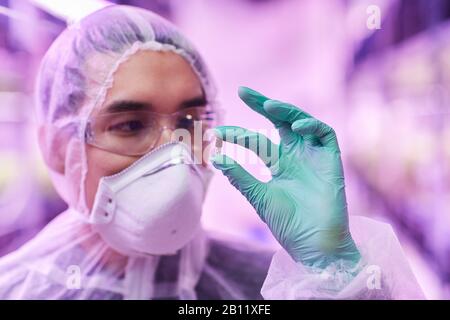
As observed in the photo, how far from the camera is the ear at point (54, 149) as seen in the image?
4.11ft

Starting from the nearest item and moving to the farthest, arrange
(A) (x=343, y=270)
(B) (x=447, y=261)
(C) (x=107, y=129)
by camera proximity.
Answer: (A) (x=343, y=270) < (C) (x=107, y=129) < (B) (x=447, y=261)

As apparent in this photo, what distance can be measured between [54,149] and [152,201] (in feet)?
0.89

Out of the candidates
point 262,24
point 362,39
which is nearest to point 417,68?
point 362,39

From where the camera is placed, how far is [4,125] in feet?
4.40

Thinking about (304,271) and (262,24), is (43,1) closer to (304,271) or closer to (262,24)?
Result: (262,24)

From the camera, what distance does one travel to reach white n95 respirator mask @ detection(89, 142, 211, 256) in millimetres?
1195

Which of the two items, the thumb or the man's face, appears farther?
the man's face

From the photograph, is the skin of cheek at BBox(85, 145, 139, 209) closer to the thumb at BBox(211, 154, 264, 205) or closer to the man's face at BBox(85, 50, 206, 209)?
the man's face at BBox(85, 50, 206, 209)

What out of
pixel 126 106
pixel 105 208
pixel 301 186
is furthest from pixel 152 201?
pixel 301 186

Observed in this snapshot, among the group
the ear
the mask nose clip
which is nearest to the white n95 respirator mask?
the mask nose clip

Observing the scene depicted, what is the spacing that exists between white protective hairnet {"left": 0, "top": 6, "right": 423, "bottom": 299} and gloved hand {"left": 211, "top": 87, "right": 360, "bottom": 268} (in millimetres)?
44

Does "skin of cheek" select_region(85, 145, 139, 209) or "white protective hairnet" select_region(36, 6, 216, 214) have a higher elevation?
"white protective hairnet" select_region(36, 6, 216, 214)

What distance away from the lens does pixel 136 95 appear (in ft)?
4.03
